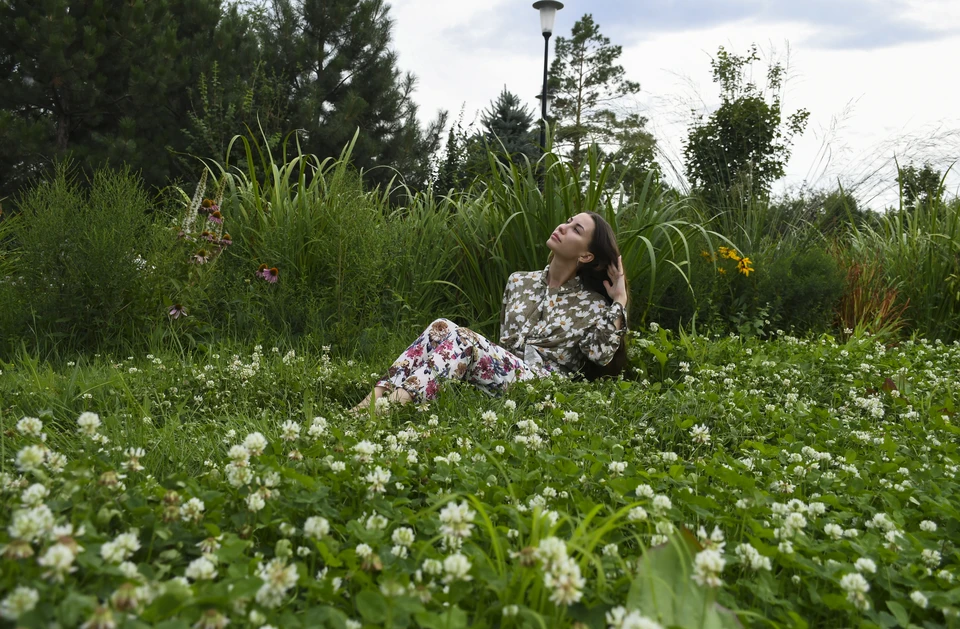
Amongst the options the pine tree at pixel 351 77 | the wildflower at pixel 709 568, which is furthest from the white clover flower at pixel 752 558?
the pine tree at pixel 351 77

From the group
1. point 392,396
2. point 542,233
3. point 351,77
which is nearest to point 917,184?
point 542,233

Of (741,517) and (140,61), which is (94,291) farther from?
(140,61)

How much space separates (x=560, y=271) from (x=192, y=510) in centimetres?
331

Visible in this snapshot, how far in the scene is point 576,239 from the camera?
4.42 meters

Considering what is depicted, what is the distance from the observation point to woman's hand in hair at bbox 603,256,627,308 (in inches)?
175

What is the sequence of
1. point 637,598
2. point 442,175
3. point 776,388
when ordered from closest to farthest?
point 637,598
point 776,388
point 442,175

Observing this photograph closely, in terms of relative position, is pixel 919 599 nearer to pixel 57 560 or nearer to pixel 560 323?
pixel 57 560

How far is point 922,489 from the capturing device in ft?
8.00

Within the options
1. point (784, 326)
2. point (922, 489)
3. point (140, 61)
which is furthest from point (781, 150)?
point (140, 61)

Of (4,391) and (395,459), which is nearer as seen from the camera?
(395,459)

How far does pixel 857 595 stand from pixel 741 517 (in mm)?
544

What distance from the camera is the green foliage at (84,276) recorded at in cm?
424

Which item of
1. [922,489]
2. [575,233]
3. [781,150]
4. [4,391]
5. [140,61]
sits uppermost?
[140,61]

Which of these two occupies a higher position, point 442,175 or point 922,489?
point 442,175
